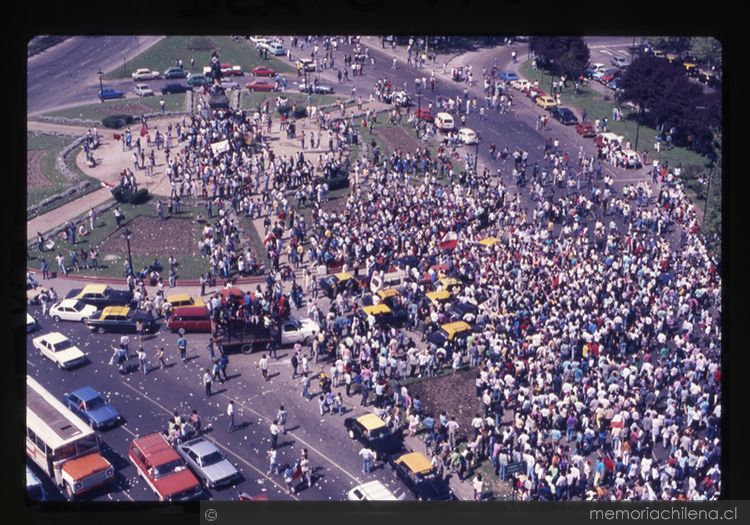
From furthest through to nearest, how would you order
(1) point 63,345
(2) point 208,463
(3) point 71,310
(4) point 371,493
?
(3) point 71,310 < (1) point 63,345 < (2) point 208,463 < (4) point 371,493

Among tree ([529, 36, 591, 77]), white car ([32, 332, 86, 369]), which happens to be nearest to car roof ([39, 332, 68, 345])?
white car ([32, 332, 86, 369])

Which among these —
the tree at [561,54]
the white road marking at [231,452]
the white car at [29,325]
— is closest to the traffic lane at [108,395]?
the white road marking at [231,452]

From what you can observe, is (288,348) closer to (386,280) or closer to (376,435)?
(376,435)

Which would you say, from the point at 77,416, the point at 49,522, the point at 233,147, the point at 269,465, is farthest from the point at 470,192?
the point at 49,522

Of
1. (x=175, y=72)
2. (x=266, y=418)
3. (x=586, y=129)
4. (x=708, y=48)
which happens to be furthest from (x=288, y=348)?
(x=708, y=48)

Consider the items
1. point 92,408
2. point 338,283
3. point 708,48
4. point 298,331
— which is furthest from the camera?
point 338,283

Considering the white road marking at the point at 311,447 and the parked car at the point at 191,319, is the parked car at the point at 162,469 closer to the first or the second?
the white road marking at the point at 311,447
